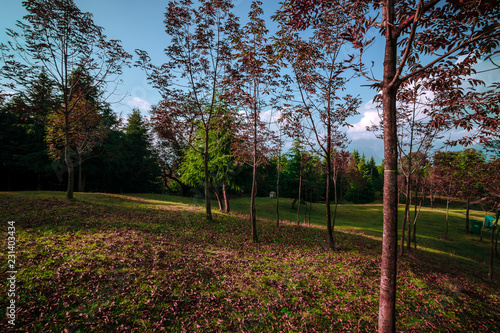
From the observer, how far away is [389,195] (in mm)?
3584

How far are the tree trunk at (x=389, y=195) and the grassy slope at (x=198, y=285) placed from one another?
6.08 feet

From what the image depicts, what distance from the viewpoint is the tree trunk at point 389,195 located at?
3496 mm

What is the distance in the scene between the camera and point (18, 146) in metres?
25.9

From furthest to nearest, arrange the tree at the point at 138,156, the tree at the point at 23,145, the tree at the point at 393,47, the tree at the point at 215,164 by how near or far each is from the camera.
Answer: the tree at the point at 138,156
the tree at the point at 23,145
the tree at the point at 215,164
the tree at the point at 393,47

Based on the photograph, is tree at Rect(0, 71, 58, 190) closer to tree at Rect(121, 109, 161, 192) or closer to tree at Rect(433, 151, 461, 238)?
tree at Rect(121, 109, 161, 192)

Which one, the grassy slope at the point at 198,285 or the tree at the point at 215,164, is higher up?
the tree at the point at 215,164

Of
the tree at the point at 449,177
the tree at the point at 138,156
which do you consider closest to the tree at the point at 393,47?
the tree at the point at 449,177

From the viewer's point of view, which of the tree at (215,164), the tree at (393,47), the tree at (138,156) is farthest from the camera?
the tree at (138,156)

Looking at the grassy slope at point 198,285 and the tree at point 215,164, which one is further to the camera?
the tree at point 215,164

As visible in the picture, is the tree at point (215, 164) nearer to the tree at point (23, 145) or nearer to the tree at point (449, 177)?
the tree at point (449, 177)

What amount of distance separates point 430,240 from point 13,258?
30268 mm

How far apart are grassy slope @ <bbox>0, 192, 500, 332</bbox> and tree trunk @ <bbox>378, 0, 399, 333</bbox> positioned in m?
1.85

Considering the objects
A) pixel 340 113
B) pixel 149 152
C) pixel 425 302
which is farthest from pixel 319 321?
pixel 149 152

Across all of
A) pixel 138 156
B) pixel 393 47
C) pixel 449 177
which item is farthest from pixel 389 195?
pixel 138 156
